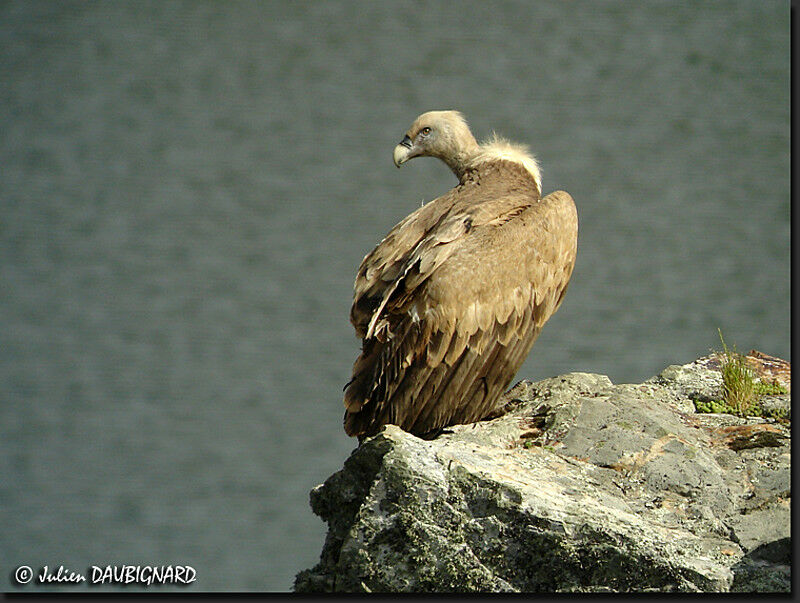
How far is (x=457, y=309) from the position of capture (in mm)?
3951

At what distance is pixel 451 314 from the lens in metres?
3.94

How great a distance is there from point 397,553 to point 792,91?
284 centimetres

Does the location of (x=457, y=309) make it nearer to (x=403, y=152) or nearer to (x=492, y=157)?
(x=492, y=157)

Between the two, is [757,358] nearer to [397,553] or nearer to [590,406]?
Answer: [590,406]

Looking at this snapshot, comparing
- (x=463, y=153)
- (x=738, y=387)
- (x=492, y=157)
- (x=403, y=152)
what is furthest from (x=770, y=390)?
(x=403, y=152)

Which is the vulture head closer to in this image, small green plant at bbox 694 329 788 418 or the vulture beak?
the vulture beak

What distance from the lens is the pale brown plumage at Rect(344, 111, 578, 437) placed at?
3939 mm

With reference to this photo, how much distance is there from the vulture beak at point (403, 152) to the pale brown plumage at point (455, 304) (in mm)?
529

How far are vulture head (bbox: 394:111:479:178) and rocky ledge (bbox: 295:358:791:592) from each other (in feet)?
5.35

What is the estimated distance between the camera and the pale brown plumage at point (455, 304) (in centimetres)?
394

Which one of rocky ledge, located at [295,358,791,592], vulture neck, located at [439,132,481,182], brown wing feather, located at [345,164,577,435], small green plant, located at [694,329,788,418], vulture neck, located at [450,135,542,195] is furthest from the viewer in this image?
vulture neck, located at [439,132,481,182]

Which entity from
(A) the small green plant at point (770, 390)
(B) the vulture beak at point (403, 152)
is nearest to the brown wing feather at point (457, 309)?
(B) the vulture beak at point (403, 152)

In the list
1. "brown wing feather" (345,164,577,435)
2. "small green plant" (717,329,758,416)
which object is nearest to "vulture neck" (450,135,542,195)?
"brown wing feather" (345,164,577,435)

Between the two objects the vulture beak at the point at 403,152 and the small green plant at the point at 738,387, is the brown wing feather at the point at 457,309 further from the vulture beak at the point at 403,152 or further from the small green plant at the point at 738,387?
the small green plant at the point at 738,387
